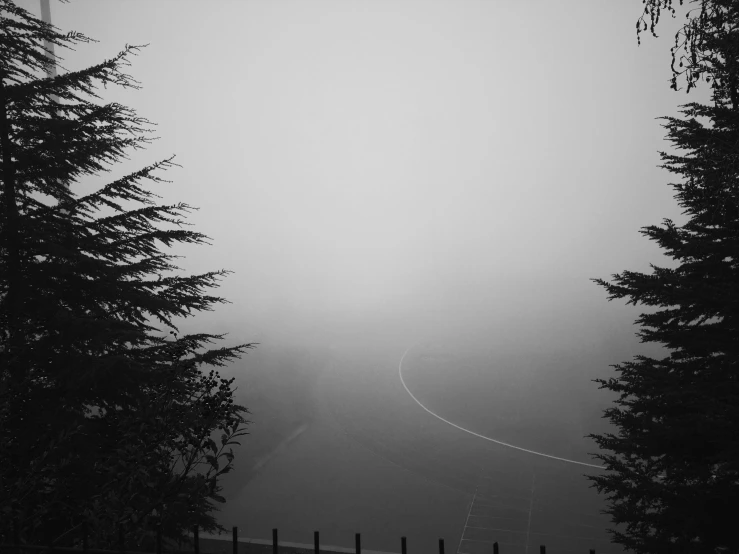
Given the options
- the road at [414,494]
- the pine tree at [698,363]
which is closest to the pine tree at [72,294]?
the pine tree at [698,363]

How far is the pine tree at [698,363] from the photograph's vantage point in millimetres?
6520

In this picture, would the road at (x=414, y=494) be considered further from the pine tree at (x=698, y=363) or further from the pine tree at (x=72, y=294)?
the pine tree at (x=72, y=294)

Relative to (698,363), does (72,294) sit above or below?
above

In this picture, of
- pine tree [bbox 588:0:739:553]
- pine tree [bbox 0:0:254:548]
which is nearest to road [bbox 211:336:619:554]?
pine tree [bbox 588:0:739:553]

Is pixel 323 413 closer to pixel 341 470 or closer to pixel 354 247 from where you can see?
pixel 341 470

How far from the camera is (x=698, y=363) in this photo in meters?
7.89

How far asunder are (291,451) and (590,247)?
117m

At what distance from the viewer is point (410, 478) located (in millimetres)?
20156

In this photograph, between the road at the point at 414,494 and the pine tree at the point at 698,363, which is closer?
the pine tree at the point at 698,363

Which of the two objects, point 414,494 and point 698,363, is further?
point 414,494

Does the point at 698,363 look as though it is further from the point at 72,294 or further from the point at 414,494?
the point at 414,494

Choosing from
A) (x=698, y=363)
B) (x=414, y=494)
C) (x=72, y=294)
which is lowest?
(x=414, y=494)

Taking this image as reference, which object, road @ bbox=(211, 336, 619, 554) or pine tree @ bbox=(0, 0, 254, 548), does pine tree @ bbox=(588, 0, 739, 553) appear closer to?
pine tree @ bbox=(0, 0, 254, 548)

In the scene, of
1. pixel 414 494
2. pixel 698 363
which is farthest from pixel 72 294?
pixel 414 494
